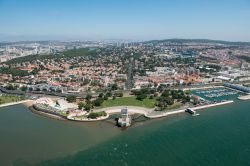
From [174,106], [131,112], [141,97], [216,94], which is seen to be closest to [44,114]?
[131,112]

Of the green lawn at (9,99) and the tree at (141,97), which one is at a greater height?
the tree at (141,97)

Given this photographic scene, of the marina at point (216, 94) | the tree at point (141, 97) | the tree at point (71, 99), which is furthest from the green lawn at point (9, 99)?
the marina at point (216, 94)

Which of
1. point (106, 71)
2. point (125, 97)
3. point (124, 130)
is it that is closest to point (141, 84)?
point (125, 97)

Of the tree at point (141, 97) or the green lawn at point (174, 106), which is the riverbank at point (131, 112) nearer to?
the green lawn at point (174, 106)

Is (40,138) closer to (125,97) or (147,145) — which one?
(147,145)

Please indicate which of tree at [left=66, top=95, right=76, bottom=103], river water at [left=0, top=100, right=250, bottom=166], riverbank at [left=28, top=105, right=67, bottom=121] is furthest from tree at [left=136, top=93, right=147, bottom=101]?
riverbank at [left=28, top=105, right=67, bottom=121]

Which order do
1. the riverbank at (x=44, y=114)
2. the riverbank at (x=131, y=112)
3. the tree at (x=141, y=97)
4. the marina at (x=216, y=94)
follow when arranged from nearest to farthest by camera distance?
the riverbank at (x=131, y=112)
the riverbank at (x=44, y=114)
the tree at (x=141, y=97)
the marina at (x=216, y=94)
